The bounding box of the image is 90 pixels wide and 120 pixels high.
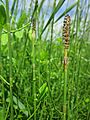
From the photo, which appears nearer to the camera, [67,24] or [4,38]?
[67,24]

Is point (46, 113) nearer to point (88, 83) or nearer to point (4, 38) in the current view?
point (4, 38)

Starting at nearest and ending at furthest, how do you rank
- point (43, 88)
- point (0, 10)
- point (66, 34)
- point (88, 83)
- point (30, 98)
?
1. point (66, 34)
2. point (0, 10)
3. point (43, 88)
4. point (30, 98)
5. point (88, 83)

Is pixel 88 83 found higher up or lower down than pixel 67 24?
lower down

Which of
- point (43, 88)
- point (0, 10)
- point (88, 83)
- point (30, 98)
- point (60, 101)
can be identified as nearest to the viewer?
point (0, 10)

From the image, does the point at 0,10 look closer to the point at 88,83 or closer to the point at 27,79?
the point at 27,79

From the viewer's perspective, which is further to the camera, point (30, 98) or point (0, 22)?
point (30, 98)

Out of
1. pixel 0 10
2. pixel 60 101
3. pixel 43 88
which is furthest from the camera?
pixel 60 101

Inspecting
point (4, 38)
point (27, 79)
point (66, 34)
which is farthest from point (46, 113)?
point (66, 34)

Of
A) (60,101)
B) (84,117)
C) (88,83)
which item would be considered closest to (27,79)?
(60,101)

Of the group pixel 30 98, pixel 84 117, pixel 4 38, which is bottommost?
pixel 84 117
